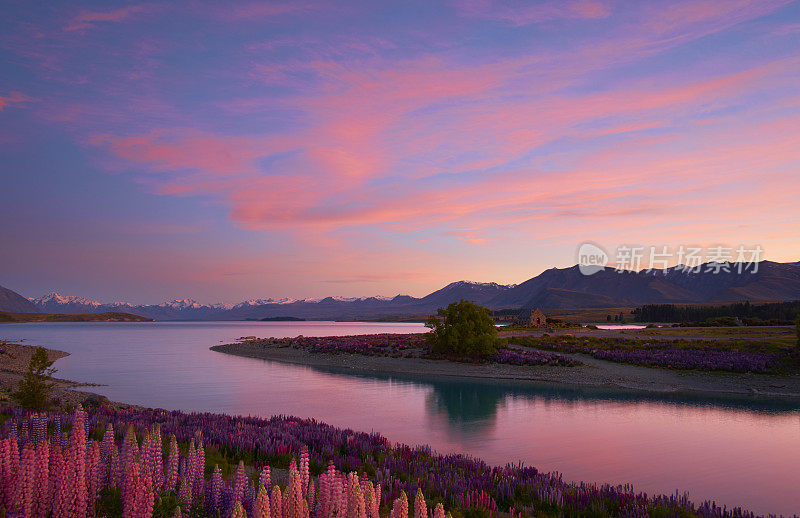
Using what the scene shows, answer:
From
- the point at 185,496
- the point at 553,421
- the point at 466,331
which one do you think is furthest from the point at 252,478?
the point at 466,331

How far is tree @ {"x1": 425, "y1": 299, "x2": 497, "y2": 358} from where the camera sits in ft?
167

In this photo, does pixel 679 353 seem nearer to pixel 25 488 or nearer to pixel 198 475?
pixel 198 475

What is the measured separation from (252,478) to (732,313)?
552 ft

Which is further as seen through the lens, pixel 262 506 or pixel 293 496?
pixel 293 496

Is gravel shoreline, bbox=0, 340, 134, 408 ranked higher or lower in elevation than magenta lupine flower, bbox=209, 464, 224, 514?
lower

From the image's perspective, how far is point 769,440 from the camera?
22.8m

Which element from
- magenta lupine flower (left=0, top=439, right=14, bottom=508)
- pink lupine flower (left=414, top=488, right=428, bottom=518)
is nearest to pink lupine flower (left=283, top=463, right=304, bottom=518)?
pink lupine flower (left=414, top=488, right=428, bottom=518)

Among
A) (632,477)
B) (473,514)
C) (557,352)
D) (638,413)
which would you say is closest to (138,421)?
(473,514)

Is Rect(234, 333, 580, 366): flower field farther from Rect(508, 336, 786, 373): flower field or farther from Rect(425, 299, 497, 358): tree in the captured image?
Rect(508, 336, 786, 373): flower field

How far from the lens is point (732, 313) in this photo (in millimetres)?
144750

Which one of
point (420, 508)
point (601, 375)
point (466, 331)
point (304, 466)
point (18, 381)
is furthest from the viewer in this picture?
point (466, 331)

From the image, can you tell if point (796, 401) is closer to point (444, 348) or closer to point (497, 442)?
point (497, 442)

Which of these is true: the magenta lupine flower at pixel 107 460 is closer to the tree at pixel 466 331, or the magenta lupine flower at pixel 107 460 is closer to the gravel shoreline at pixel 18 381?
the gravel shoreline at pixel 18 381

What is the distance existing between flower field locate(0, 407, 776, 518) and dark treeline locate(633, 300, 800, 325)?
10391 cm
